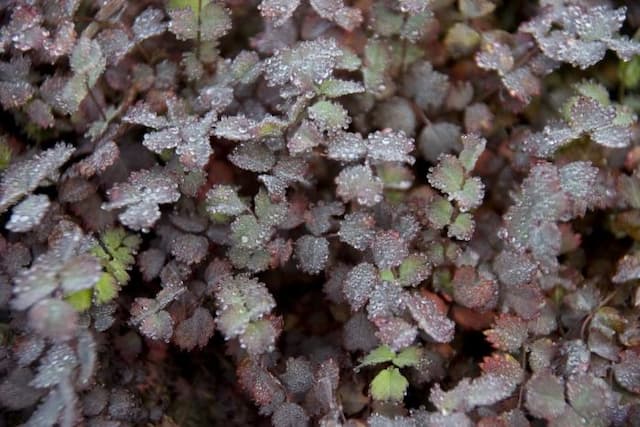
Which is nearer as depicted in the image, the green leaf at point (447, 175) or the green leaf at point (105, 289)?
the green leaf at point (105, 289)

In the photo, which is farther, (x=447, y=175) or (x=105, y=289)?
(x=447, y=175)

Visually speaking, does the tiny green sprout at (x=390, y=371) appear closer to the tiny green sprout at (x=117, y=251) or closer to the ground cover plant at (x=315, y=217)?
→ the ground cover plant at (x=315, y=217)

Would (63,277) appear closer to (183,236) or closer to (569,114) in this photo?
(183,236)

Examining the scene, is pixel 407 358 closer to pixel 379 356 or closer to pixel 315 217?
pixel 379 356

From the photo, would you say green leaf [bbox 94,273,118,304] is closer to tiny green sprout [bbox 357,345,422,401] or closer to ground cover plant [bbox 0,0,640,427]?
ground cover plant [bbox 0,0,640,427]

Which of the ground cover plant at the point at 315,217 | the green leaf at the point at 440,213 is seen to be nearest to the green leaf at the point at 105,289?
the ground cover plant at the point at 315,217

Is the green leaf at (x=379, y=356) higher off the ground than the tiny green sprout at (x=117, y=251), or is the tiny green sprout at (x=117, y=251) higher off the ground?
the tiny green sprout at (x=117, y=251)

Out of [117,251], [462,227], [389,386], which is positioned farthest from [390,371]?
[117,251]
